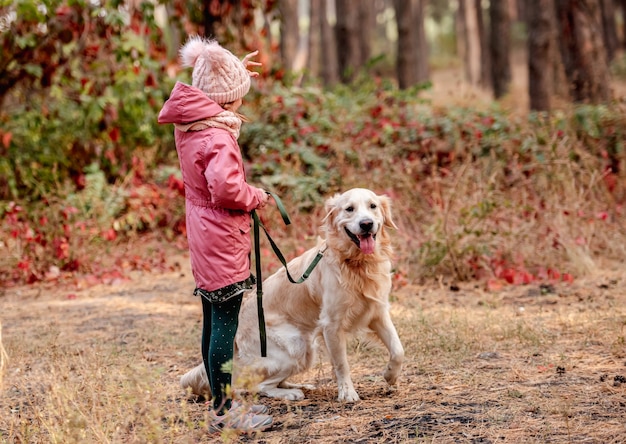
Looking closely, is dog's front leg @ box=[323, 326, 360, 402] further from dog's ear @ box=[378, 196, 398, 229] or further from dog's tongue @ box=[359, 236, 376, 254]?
dog's ear @ box=[378, 196, 398, 229]

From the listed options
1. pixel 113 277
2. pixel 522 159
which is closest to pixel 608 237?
pixel 522 159

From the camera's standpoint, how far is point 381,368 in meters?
5.34

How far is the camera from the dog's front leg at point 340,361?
4.62m

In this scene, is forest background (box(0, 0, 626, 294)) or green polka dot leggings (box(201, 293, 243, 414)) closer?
green polka dot leggings (box(201, 293, 243, 414))

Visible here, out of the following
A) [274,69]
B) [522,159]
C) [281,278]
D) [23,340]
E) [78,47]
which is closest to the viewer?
[281,278]

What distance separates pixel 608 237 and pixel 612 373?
148 inches

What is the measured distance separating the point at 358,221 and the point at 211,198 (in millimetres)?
895

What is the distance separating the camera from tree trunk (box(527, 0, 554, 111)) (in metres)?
13.1

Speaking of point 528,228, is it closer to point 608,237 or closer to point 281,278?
point 608,237

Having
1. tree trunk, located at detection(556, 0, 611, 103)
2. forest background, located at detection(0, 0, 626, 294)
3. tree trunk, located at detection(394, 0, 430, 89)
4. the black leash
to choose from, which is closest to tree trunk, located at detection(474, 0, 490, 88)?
tree trunk, located at detection(394, 0, 430, 89)

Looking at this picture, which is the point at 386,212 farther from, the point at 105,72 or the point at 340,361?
the point at 105,72

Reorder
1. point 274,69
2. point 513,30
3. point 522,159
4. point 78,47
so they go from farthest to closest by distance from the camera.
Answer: point 513,30
point 274,69
point 78,47
point 522,159

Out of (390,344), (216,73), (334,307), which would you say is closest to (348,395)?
(390,344)

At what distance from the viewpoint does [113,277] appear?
8859mm
